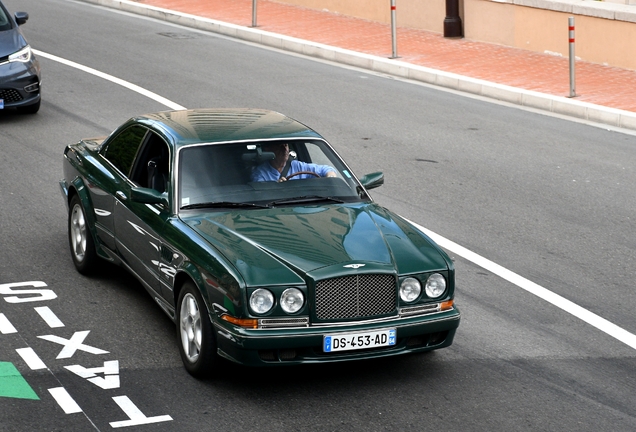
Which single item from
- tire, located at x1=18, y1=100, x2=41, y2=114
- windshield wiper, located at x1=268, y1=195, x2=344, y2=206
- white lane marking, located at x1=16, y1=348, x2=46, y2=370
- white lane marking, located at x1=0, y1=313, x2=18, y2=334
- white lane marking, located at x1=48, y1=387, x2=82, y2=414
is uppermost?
windshield wiper, located at x1=268, y1=195, x2=344, y2=206

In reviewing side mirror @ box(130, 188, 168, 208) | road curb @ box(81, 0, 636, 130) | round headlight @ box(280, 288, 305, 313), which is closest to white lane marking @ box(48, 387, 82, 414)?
round headlight @ box(280, 288, 305, 313)

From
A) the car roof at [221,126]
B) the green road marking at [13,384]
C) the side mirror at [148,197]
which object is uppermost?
the car roof at [221,126]

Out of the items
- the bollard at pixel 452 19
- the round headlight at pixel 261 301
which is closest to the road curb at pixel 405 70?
the bollard at pixel 452 19

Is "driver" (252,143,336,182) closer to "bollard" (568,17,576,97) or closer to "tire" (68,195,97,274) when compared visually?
"tire" (68,195,97,274)

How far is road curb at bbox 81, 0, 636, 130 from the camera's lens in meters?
16.0

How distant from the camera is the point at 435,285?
6.91 meters

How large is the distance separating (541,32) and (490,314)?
13215 mm

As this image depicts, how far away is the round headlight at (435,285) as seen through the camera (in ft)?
22.6

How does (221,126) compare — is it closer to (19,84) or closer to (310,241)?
(310,241)

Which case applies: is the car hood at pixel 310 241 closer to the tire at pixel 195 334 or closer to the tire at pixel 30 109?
the tire at pixel 195 334

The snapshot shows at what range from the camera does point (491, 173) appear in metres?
12.9

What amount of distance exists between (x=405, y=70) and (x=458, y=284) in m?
10.8

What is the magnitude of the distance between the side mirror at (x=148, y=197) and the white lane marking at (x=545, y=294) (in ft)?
10.4

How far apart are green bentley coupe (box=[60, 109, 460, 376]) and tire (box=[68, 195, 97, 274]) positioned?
0.07 ft
